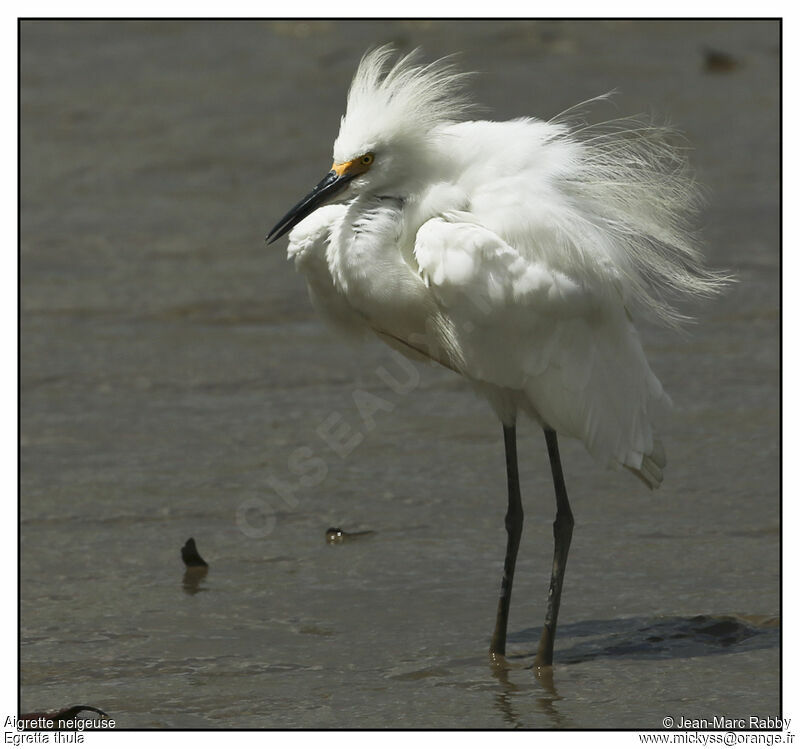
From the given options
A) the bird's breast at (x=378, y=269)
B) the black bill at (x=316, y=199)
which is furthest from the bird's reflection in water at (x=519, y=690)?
the black bill at (x=316, y=199)

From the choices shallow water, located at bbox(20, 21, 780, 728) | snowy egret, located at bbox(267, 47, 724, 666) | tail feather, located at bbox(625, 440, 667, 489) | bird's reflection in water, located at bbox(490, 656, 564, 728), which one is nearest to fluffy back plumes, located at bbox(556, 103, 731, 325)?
snowy egret, located at bbox(267, 47, 724, 666)

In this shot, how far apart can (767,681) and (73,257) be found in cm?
583

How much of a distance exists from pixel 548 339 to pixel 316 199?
0.85 m

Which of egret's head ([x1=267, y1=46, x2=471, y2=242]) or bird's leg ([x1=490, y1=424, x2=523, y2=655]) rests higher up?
egret's head ([x1=267, y1=46, x2=471, y2=242])

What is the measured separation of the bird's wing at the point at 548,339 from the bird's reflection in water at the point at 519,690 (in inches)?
27.8

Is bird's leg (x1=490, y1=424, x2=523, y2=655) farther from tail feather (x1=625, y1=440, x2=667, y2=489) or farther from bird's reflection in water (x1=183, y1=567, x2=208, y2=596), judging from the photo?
bird's reflection in water (x1=183, y1=567, x2=208, y2=596)

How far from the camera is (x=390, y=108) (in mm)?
4570

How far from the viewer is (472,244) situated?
14.1 feet

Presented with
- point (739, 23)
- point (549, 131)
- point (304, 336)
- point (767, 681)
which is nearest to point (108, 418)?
point (304, 336)

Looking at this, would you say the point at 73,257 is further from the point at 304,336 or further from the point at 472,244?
the point at 472,244

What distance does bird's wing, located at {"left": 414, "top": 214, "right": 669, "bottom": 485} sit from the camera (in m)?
4.35

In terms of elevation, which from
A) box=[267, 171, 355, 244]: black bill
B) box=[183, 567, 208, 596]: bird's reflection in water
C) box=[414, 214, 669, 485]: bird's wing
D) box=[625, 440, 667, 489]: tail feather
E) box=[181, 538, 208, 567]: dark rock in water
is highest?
box=[267, 171, 355, 244]: black bill

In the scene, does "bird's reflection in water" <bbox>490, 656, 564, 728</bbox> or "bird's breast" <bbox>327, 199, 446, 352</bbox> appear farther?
"bird's breast" <bbox>327, 199, 446, 352</bbox>

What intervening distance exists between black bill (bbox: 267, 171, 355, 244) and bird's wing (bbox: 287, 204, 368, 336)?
3.3 inches
